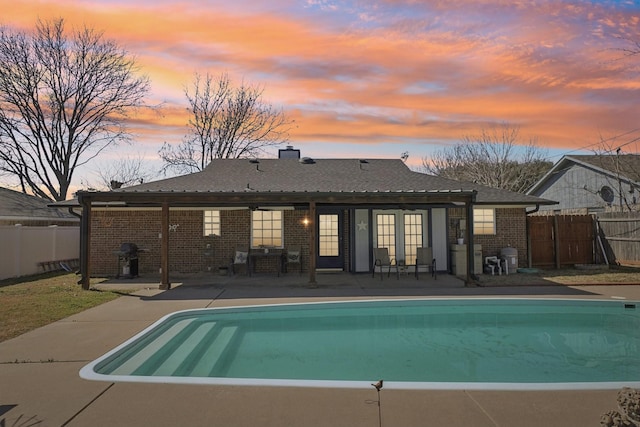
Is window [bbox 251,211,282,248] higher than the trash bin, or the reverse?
window [bbox 251,211,282,248]

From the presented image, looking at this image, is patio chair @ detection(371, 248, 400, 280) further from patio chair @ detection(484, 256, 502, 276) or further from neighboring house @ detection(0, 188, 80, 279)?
neighboring house @ detection(0, 188, 80, 279)

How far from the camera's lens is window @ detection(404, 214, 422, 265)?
14008 millimetres

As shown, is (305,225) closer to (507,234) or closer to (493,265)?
(493,265)

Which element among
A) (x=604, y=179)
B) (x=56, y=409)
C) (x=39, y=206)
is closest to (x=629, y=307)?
(x=56, y=409)

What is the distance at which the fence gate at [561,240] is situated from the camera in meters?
15.2

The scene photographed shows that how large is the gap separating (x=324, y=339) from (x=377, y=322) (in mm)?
1457

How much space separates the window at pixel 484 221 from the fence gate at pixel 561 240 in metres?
1.43

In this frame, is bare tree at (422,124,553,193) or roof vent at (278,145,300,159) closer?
roof vent at (278,145,300,159)

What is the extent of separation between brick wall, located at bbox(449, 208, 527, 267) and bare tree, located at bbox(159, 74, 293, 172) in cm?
1926

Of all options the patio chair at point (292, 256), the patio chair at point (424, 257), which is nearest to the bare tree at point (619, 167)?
the patio chair at point (424, 257)

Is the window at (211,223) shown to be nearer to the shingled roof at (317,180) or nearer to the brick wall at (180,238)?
the brick wall at (180,238)

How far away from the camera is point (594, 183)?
2403 centimetres

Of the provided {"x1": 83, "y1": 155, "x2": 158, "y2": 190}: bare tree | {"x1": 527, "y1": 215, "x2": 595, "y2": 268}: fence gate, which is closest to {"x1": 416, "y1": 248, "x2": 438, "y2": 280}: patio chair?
{"x1": 527, "y1": 215, "x2": 595, "y2": 268}: fence gate

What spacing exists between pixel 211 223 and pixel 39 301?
5924mm
